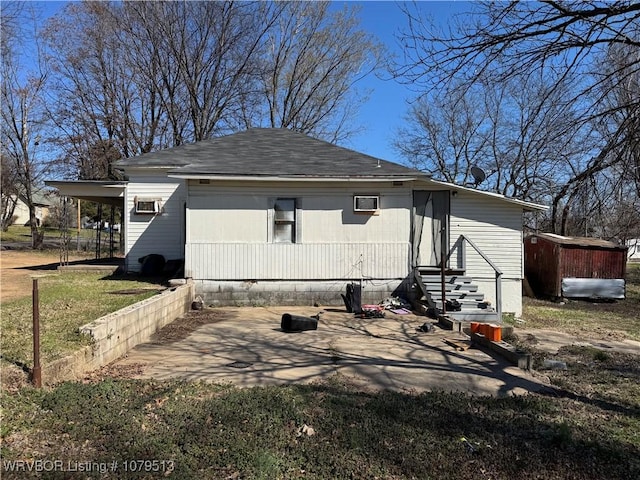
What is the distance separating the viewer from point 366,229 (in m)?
11.3

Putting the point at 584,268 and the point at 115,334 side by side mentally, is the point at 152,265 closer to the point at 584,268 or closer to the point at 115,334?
the point at 115,334

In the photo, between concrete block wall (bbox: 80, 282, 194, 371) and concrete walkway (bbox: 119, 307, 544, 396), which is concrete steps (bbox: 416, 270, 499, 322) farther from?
concrete block wall (bbox: 80, 282, 194, 371)

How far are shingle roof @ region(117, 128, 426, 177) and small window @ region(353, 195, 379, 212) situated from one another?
590 mm

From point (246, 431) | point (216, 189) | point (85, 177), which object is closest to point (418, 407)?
point (246, 431)

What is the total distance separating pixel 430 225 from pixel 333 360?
23.3 ft

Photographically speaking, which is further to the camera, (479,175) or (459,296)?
(479,175)

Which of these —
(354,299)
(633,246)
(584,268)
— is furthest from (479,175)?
(633,246)

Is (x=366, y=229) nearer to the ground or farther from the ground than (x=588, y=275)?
farther from the ground

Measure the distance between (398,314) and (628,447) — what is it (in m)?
6.52

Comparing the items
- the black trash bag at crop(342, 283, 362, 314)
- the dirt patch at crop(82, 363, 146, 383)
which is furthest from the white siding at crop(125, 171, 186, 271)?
the dirt patch at crop(82, 363, 146, 383)

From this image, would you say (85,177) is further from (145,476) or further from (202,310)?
(145,476)

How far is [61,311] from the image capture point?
7.30 m

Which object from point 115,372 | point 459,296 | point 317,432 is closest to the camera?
point 317,432

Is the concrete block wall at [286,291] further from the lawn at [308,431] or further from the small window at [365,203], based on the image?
the lawn at [308,431]
